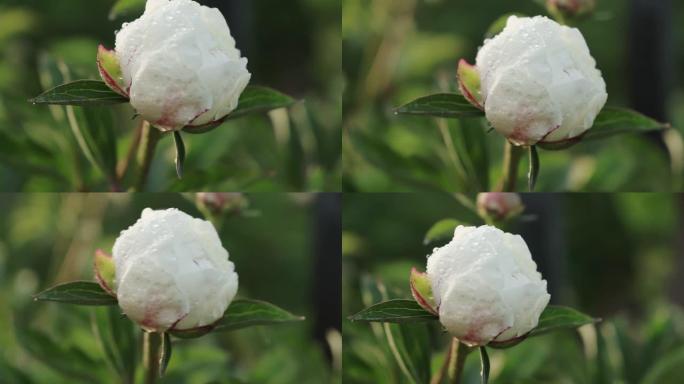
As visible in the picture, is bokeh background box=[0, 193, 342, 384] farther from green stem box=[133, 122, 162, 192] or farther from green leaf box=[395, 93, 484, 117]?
green leaf box=[395, 93, 484, 117]

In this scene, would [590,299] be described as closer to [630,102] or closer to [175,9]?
[630,102]

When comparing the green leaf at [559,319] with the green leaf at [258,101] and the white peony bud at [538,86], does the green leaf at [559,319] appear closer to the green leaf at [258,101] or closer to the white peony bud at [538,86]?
the white peony bud at [538,86]

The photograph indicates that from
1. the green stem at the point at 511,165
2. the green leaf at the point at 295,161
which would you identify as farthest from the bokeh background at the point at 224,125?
the green stem at the point at 511,165

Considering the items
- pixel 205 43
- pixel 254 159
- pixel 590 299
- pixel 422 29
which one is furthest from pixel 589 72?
pixel 590 299

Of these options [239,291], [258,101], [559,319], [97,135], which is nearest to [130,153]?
[97,135]

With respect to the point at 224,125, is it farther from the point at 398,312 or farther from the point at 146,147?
the point at 398,312

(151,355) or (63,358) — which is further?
(63,358)
